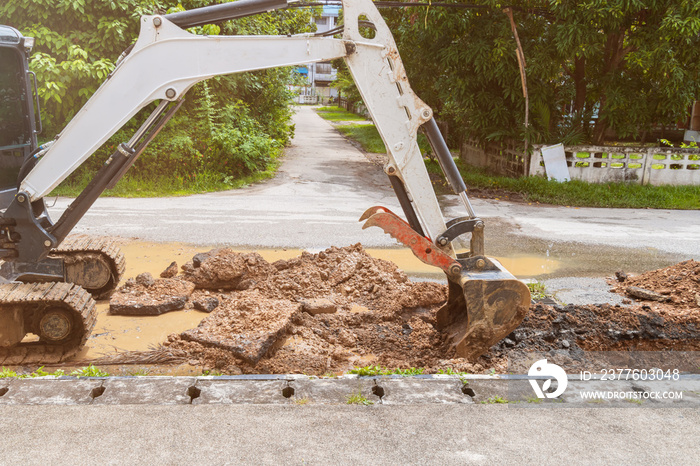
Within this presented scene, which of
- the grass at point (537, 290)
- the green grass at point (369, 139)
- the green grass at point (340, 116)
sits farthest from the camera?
the green grass at point (340, 116)

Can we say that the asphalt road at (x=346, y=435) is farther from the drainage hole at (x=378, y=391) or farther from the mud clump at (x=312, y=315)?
the mud clump at (x=312, y=315)

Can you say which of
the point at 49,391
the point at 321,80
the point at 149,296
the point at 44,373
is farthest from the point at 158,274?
the point at 321,80

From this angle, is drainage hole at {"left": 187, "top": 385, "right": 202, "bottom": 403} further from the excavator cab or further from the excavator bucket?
the excavator cab

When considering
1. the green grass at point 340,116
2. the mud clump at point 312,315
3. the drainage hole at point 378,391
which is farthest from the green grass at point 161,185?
the green grass at point 340,116

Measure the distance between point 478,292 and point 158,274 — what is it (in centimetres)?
428

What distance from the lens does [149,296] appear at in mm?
6492

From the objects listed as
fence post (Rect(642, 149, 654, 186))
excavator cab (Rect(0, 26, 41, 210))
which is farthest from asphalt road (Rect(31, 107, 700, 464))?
fence post (Rect(642, 149, 654, 186))

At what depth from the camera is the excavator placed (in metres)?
5.02

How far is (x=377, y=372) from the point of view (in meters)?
4.50

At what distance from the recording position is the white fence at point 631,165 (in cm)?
1434

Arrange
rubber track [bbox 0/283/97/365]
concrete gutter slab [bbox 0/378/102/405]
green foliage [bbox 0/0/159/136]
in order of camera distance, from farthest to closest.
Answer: green foliage [bbox 0/0/159/136], rubber track [bbox 0/283/97/365], concrete gutter slab [bbox 0/378/102/405]

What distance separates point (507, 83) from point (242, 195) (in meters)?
6.73

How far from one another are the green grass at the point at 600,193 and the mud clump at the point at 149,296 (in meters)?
8.79

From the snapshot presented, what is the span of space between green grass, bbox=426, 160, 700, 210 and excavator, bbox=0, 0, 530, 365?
8.53 meters
